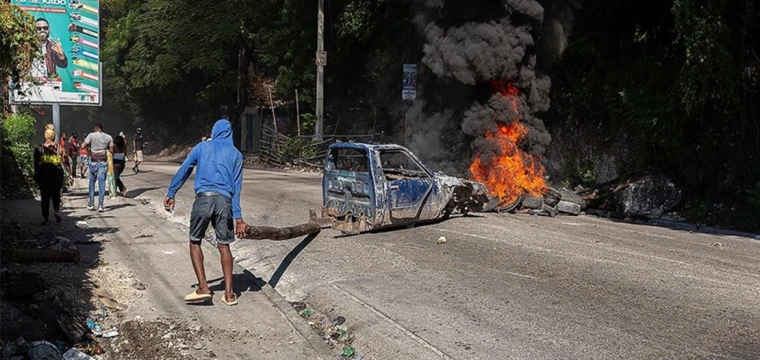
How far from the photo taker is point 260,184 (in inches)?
766

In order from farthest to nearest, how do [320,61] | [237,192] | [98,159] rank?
[320,61]
[98,159]
[237,192]

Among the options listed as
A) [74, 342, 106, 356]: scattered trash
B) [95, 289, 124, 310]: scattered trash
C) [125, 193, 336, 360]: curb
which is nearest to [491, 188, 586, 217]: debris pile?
[125, 193, 336, 360]: curb

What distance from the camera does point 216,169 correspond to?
6.46 meters

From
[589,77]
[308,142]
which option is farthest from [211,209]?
[308,142]

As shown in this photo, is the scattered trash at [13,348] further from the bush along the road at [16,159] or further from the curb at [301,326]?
A: the bush along the road at [16,159]

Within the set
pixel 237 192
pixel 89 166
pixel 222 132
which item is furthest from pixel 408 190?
pixel 89 166

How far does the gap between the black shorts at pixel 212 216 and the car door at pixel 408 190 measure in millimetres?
4186

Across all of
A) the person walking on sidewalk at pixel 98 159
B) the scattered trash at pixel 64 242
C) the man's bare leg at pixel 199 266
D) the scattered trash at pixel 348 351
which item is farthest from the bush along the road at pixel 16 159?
the scattered trash at pixel 348 351

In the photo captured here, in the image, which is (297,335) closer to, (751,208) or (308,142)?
(751,208)

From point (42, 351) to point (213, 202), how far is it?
88.8 inches

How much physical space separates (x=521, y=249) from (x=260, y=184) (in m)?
11.7

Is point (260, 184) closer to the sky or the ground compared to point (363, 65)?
closer to the ground

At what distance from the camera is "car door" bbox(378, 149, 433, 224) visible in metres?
10.4

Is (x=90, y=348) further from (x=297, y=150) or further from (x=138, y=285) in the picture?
(x=297, y=150)
